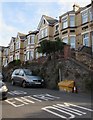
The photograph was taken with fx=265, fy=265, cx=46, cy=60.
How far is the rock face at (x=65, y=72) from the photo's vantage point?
18788mm

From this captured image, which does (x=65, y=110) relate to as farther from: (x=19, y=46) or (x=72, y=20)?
(x=19, y=46)

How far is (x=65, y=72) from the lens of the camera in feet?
70.6

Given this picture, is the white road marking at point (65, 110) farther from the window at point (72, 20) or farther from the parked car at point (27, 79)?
the window at point (72, 20)

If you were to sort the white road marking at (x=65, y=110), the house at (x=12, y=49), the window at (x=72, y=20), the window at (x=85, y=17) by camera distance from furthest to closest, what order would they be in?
the house at (x=12, y=49)
the window at (x=72, y=20)
the window at (x=85, y=17)
the white road marking at (x=65, y=110)

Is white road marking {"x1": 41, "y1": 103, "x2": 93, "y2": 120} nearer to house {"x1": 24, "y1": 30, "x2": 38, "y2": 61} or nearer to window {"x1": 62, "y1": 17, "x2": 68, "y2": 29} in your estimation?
window {"x1": 62, "y1": 17, "x2": 68, "y2": 29}

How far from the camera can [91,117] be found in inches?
378

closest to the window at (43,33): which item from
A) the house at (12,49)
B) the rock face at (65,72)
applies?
the house at (12,49)

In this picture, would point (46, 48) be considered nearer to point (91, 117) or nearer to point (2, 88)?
point (2, 88)

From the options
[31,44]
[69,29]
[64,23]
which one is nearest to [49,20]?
[64,23]

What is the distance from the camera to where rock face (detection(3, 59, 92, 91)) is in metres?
18.8

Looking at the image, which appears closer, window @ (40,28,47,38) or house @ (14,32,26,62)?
window @ (40,28,47,38)

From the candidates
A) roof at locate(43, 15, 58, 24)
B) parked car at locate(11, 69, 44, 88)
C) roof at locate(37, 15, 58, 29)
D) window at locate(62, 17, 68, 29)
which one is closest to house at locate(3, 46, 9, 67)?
roof at locate(37, 15, 58, 29)

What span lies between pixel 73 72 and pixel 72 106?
28.4 feet

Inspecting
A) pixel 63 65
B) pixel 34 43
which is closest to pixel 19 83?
pixel 63 65
